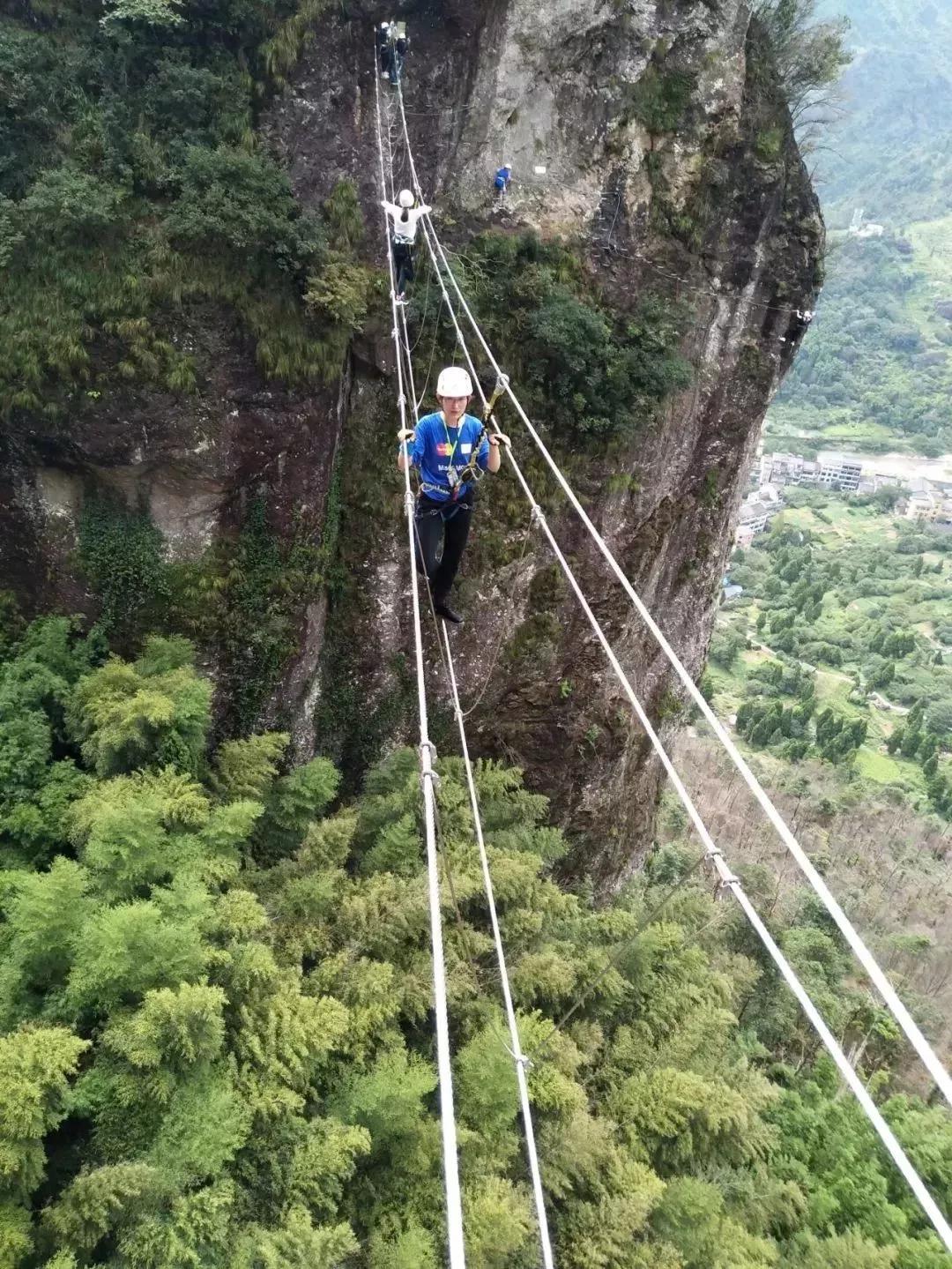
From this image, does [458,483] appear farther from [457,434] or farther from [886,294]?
[886,294]

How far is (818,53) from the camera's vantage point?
1392cm

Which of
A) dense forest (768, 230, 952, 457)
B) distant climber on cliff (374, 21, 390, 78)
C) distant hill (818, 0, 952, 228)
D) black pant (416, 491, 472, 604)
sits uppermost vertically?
distant hill (818, 0, 952, 228)

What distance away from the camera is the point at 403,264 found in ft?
34.5

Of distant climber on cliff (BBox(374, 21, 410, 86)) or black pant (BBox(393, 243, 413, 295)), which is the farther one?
distant climber on cliff (BBox(374, 21, 410, 86))

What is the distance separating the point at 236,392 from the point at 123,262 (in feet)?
6.41

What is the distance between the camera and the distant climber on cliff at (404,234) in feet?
31.0

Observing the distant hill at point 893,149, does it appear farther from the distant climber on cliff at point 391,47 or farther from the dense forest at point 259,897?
the dense forest at point 259,897

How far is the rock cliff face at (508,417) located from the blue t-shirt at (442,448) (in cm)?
384

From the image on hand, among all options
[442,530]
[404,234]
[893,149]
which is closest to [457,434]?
[442,530]

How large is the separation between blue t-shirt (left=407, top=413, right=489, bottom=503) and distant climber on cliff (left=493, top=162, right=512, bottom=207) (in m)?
7.43

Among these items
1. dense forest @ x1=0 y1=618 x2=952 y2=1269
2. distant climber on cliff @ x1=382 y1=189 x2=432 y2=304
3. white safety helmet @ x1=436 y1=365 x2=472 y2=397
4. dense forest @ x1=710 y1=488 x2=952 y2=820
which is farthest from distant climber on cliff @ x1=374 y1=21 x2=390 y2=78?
dense forest @ x1=710 y1=488 x2=952 y2=820

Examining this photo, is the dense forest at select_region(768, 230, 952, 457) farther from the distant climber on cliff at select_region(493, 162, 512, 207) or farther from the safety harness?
A: the safety harness

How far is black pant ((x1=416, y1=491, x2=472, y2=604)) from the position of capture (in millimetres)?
7559

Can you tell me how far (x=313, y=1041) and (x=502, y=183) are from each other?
12.4 meters
